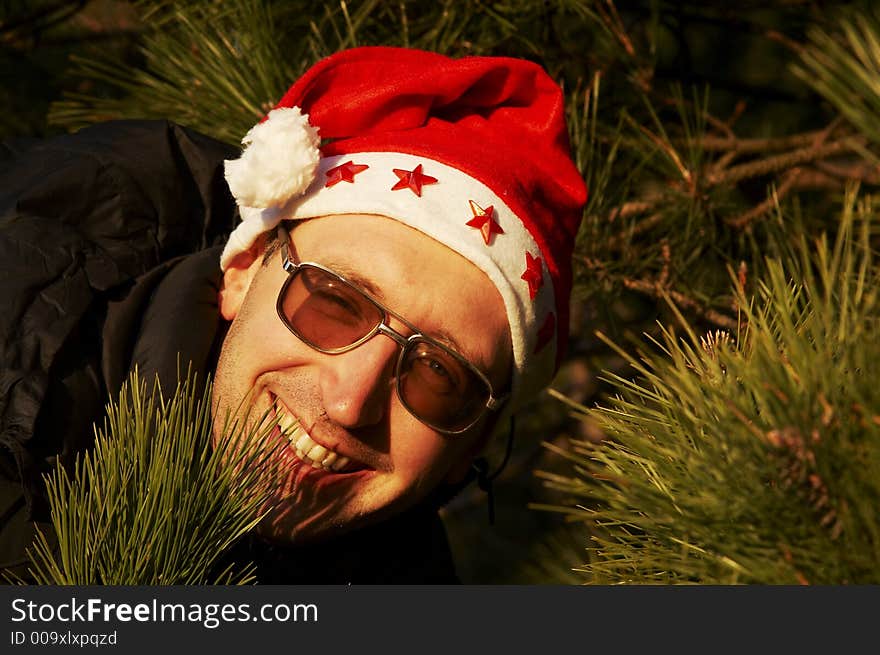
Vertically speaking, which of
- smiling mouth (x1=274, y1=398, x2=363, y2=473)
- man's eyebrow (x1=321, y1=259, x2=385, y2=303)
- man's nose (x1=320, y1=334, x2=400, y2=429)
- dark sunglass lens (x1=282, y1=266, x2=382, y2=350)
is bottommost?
smiling mouth (x1=274, y1=398, x2=363, y2=473)

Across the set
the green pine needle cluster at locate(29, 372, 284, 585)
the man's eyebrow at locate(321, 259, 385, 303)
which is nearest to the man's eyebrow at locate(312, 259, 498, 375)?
the man's eyebrow at locate(321, 259, 385, 303)

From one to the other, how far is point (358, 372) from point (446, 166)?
25 centimetres

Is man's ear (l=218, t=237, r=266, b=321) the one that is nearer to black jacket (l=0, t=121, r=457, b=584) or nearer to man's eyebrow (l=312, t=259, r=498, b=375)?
black jacket (l=0, t=121, r=457, b=584)

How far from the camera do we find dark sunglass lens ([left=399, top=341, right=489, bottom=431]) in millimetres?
1056

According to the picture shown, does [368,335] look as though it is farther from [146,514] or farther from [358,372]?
[146,514]

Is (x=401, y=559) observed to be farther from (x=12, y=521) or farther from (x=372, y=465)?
(x=12, y=521)

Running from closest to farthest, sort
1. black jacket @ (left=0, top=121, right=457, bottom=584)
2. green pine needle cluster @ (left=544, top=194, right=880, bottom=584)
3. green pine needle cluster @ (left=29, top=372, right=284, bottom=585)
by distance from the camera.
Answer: green pine needle cluster @ (left=544, top=194, right=880, bottom=584), green pine needle cluster @ (left=29, top=372, right=284, bottom=585), black jacket @ (left=0, top=121, right=457, bottom=584)

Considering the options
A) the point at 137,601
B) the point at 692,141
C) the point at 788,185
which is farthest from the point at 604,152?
the point at 137,601

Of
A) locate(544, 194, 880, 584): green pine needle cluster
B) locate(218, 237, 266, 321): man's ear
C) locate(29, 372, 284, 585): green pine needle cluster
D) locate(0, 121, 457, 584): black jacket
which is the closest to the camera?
locate(544, 194, 880, 584): green pine needle cluster

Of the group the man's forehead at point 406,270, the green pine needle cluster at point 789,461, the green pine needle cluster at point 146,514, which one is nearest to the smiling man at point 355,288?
the man's forehead at point 406,270

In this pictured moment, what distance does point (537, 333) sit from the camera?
115 centimetres

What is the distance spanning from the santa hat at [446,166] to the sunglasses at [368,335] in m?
0.08

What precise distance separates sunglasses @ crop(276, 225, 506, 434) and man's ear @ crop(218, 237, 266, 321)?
120 millimetres

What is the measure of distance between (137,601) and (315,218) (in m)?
A: 0.55
